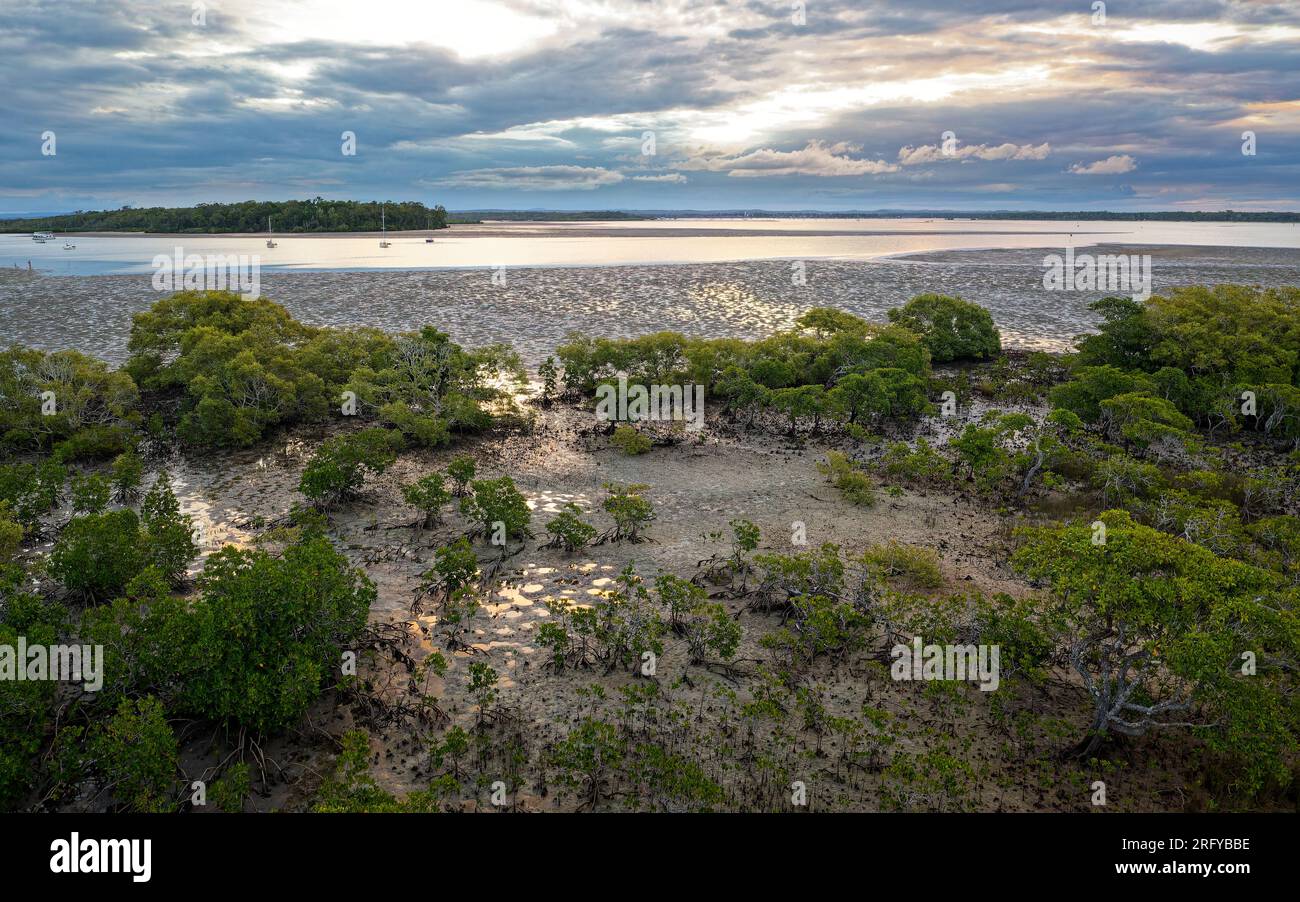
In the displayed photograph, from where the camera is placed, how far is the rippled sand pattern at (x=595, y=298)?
37719 mm

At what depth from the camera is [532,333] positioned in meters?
37.3

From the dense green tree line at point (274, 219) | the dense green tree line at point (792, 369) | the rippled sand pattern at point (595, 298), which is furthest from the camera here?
the dense green tree line at point (274, 219)

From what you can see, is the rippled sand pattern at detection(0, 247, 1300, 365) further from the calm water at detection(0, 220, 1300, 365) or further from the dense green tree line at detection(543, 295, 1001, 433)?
the dense green tree line at detection(543, 295, 1001, 433)

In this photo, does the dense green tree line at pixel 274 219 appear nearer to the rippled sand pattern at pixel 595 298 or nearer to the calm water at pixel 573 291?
the calm water at pixel 573 291

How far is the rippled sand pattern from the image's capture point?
37.7m

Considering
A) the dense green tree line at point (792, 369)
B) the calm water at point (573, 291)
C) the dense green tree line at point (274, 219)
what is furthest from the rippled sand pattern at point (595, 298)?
the dense green tree line at point (274, 219)

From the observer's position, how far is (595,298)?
47.9 m

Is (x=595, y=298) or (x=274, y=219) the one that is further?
(x=274, y=219)

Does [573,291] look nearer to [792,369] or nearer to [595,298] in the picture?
[595,298]

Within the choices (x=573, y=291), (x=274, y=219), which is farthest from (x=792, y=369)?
(x=274, y=219)

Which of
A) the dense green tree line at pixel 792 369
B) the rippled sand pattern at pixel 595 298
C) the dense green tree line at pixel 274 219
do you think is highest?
the dense green tree line at pixel 274 219

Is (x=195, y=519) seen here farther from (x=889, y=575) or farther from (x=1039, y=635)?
(x=1039, y=635)

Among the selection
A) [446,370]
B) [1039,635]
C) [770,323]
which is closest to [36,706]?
[1039,635]

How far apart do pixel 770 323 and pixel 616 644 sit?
106 feet
